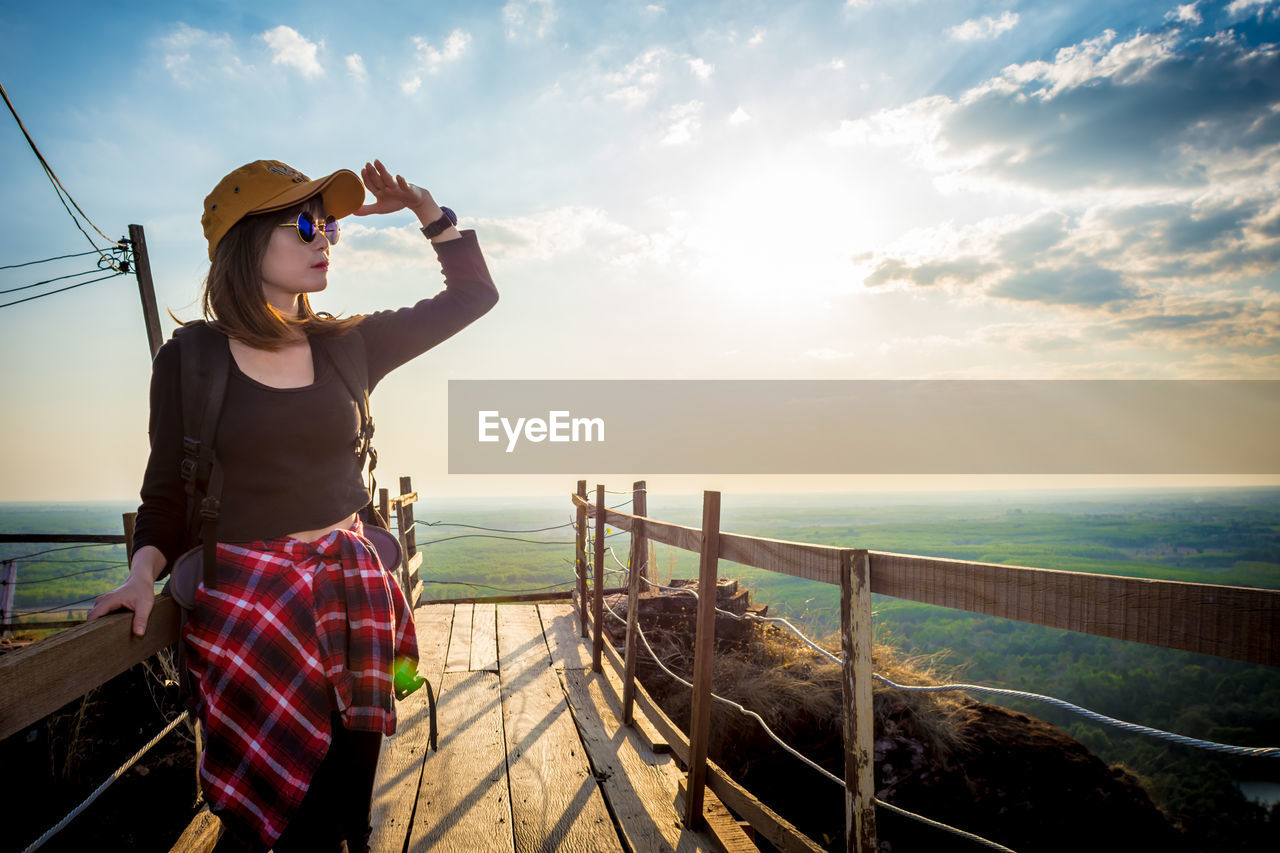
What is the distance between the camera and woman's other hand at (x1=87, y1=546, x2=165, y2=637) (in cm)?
115

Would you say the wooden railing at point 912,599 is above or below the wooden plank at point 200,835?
above

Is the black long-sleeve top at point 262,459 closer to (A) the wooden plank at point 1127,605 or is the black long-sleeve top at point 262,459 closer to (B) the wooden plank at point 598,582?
(A) the wooden plank at point 1127,605

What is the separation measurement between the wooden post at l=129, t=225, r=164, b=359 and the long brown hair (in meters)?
8.33

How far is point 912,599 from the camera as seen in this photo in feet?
5.23

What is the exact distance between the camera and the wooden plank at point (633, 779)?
2.44 m

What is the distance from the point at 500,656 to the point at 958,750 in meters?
3.73

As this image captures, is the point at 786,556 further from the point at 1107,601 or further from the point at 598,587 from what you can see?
the point at 598,587

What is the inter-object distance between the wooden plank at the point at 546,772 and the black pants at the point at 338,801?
4.29 ft

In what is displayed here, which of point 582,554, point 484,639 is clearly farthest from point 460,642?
point 582,554

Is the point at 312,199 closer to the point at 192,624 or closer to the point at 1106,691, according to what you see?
the point at 192,624

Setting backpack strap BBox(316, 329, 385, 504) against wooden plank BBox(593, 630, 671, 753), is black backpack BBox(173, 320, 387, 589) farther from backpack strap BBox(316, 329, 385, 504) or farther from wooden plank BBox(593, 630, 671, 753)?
wooden plank BBox(593, 630, 671, 753)

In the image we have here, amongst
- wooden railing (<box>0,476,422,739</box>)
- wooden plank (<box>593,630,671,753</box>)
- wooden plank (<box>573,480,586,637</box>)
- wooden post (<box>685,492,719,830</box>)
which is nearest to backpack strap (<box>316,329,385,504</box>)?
wooden railing (<box>0,476,422,739</box>)

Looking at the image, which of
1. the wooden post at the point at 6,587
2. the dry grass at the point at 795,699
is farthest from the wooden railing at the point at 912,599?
the wooden post at the point at 6,587

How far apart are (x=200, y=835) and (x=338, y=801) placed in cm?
136
